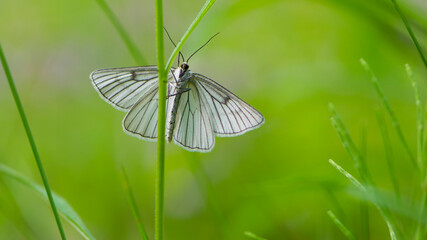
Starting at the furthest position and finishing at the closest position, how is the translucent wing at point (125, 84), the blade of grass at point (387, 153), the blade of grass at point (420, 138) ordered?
the translucent wing at point (125, 84), the blade of grass at point (387, 153), the blade of grass at point (420, 138)

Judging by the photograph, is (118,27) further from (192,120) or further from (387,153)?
(387,153)

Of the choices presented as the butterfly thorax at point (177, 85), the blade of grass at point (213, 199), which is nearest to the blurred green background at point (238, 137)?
the blade of grass at point (213, 199)

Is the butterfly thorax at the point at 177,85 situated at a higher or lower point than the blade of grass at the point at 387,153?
higher

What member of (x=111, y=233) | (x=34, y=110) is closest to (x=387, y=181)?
(x=111, y=233)

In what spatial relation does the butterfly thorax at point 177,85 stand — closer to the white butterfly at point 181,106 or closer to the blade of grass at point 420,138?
the white butterfly at point 181,106

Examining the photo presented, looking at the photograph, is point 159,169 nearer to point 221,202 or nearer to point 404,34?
point 404,34

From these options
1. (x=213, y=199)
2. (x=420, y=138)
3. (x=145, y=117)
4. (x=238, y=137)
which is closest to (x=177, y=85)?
(x=145, y=117)
